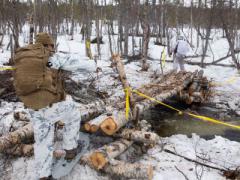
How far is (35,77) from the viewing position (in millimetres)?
4000

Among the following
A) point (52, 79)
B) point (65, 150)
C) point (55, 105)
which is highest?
point (52, 79)

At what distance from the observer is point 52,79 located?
4.13 metres

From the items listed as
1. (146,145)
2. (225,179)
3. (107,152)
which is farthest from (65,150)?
(225,179)

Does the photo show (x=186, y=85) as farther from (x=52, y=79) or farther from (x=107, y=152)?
(x=52, y=79)

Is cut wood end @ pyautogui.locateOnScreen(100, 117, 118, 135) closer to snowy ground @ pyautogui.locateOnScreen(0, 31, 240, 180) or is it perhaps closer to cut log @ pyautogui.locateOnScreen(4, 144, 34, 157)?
snowy ground @ pyautogui.locateOnScreen(0, 31, 240, 180)

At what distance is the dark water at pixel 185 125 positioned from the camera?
23.7ft

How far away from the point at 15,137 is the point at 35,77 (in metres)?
1.61

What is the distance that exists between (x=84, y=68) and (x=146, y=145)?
2127mm

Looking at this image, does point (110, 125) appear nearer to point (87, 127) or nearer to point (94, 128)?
point (94, 128)

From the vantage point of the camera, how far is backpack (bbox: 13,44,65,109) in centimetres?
399

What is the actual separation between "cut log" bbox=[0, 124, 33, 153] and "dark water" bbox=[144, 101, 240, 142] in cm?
299

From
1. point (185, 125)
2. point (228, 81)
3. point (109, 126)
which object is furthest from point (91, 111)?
point (228, 81)

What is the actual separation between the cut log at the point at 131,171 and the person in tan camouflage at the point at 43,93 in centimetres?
84

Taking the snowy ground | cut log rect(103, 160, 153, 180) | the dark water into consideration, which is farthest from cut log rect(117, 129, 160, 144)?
the dark water
